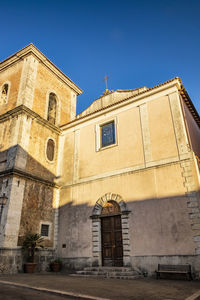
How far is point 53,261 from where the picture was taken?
11586 millimetres

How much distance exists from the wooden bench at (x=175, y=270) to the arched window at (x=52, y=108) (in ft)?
37.3

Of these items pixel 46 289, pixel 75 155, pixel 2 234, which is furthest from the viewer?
pixel 75 155

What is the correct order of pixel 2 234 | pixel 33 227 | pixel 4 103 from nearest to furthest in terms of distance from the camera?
pixel 2 234 → pixel 33 227 → pixel 4 103

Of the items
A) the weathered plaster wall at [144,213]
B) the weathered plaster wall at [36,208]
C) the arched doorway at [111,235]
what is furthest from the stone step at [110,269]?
the weathered plaster wall at [36,208]

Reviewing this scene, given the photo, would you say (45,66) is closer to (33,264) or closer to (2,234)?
(2,234)

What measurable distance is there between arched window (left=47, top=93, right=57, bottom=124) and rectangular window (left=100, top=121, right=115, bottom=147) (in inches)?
167

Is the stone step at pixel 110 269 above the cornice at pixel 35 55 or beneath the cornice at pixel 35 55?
beneath

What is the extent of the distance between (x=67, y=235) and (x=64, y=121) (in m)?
8.34

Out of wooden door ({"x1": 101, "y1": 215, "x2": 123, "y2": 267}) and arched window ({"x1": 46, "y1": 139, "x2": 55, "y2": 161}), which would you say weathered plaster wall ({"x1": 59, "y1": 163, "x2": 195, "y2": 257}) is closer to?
wooden door ({"x1": 101, "y1": 215, "x2": 123, "y2": 267})

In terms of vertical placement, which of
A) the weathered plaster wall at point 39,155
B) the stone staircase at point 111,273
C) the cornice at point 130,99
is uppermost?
the cornice at point 130,99

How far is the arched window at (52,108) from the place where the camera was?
1597cm

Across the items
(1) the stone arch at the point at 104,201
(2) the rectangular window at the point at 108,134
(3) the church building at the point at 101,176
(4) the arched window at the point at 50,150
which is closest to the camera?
(3) the church building at the point at 101,176

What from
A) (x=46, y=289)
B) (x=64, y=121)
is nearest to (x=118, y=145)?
(x=64, y=121)

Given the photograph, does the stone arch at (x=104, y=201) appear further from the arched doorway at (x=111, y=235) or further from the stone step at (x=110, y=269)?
the stone step at (x=110, y=269)
